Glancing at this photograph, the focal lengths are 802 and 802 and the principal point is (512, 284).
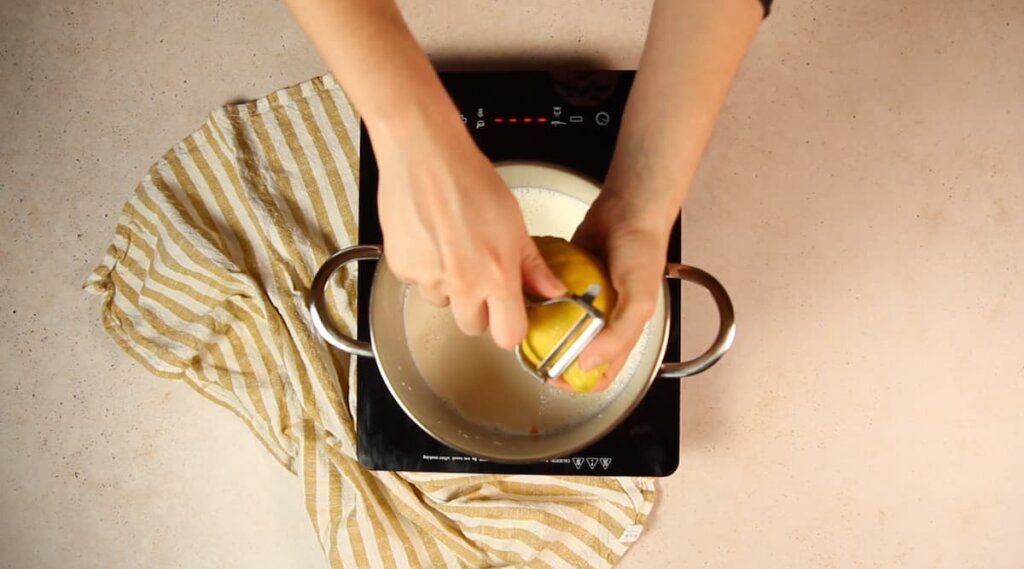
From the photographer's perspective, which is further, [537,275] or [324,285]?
[324,285]

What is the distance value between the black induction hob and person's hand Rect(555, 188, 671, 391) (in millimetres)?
175

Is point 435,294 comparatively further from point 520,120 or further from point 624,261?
point 520,120

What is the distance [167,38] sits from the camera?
820mm

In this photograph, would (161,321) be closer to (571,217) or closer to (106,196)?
(106,196)

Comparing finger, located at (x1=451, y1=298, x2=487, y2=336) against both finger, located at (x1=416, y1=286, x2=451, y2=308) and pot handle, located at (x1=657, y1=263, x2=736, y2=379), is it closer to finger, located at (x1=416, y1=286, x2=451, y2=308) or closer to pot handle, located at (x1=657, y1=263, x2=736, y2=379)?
finger, located at (x1=416, y1=286, x2=451, y2=308)

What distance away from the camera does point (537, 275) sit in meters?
0.48

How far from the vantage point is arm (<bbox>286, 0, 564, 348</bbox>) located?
0.44 m

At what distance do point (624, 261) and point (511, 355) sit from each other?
17 cm

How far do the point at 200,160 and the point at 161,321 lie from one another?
6.4 inches

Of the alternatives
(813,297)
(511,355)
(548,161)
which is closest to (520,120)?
(548,161)

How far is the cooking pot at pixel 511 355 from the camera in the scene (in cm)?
59

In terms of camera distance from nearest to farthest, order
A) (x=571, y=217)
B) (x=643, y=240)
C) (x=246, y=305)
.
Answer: (x=643, y=240), (x=571, y=217), (x=246, y=305)

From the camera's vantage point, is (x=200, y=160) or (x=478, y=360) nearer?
(x=478, y=360)

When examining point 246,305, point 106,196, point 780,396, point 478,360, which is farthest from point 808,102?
point 106,196
